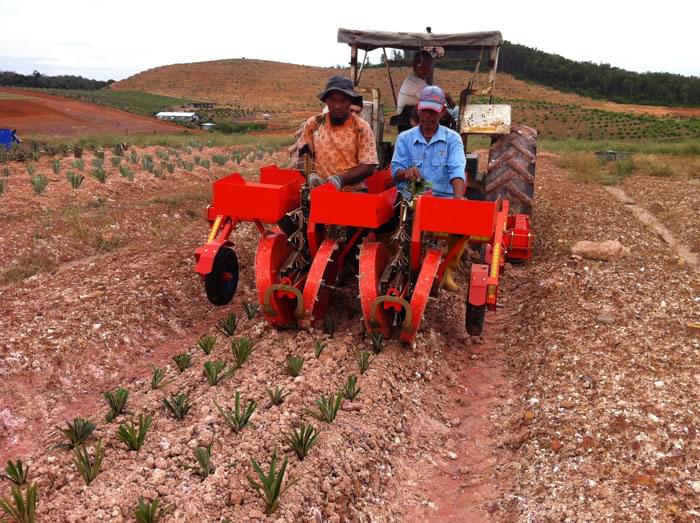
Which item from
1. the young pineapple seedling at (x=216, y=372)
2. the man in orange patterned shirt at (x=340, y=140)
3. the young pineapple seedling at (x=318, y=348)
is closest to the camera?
the young pineapple seedling at (x=216, y=372)

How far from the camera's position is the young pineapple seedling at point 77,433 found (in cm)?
288

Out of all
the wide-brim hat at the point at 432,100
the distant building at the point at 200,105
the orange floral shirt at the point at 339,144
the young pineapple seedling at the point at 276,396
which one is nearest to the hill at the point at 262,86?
the distant building at the point at 200,105

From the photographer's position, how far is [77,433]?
2906 millimetres

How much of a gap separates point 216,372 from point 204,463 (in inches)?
37.7

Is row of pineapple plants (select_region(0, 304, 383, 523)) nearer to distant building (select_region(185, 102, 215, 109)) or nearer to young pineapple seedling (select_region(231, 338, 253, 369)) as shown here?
young pineapple seedling (select_region(231, 338, 253, 369))

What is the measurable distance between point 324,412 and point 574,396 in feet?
5.06

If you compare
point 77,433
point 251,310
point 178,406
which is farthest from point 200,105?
point 77,433

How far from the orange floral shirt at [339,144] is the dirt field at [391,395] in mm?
1188

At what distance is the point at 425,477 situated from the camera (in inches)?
121

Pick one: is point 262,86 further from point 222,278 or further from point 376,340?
point 376,340

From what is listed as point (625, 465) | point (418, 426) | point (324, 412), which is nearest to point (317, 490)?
point (324, 412)

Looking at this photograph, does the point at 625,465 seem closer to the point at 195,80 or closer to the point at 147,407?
the point at 147,407

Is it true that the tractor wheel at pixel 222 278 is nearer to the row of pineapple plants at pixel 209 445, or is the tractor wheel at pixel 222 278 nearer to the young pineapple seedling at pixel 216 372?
the row of pineapple plants at pixel 209 445

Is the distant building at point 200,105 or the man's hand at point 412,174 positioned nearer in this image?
the man's hand at point 412,174
